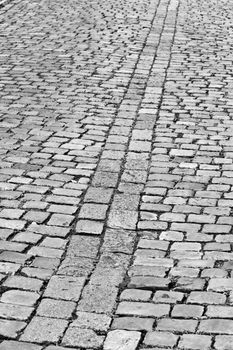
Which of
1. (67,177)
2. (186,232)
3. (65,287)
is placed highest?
(65,287)

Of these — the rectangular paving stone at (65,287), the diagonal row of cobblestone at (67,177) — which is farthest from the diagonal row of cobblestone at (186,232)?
the rectangular paving stone at (65,287)

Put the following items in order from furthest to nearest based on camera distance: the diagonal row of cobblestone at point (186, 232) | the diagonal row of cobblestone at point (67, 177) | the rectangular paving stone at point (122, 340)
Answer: the diagonal row of cobblestone at point (67, 177) < the diagonal row of cobblestone at point (186, 232) < the rectangular paving stone at point (122, 340)

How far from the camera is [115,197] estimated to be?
19.0 ft

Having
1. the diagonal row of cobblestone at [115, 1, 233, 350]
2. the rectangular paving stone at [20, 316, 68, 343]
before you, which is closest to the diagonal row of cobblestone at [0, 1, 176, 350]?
the rectangular paving stone at [20, 316, 68, 343]

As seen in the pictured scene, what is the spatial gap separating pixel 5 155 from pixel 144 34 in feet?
21.4

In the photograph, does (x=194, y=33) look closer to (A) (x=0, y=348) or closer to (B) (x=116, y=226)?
(B) (x=116, y=226)

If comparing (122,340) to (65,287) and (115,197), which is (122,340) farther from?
(115,197)

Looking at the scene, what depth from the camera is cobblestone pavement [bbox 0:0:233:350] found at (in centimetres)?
410

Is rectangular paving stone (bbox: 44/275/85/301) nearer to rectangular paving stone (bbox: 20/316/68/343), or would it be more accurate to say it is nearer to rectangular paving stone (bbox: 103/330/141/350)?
rectangular paving stone (bbox: 20/316/68/343)

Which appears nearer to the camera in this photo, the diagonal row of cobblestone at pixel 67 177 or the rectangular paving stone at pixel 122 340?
the rectangular paving stone at pixel 122 340

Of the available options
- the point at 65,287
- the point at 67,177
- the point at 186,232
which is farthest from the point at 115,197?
the point at 65,287

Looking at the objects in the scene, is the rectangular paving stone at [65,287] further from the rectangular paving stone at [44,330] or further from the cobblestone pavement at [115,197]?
the rectangular paving stone at [44,330]

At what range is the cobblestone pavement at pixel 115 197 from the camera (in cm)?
410

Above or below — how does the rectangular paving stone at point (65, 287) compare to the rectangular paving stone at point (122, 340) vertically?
below
